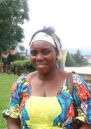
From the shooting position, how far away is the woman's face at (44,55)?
1.97 metres

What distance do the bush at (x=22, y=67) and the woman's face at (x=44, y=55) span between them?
1439 cm

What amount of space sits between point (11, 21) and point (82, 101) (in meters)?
23.5

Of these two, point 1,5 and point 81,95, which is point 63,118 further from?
point 1,5

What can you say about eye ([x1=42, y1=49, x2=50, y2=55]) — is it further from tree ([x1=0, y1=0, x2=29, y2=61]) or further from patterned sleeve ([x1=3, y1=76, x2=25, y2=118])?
tree ([x1=0, y1=0, x2=29, y2=61])

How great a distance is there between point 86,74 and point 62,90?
14.6 feet

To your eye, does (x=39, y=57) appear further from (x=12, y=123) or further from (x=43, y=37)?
(x=12, y=123)

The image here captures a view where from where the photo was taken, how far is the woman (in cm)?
189

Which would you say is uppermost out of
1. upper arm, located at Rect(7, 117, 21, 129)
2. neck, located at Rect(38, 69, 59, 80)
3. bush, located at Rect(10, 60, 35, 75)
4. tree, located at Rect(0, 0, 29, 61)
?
tree, located at Rect(0, 0, 29, 61)

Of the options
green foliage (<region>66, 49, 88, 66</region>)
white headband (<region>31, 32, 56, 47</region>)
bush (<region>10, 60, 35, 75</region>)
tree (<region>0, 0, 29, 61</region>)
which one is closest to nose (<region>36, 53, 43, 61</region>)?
white headband (<region>31, 32, 56, 47</region>)

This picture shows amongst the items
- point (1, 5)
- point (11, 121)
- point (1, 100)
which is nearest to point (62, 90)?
point (11, 121)

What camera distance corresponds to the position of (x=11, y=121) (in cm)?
210

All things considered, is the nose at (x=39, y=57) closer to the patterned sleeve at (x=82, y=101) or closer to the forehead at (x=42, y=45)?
the forehead at (x=42, y=45)

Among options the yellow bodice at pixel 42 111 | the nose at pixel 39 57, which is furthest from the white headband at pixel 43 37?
the yellow bodice at pixel 42 111

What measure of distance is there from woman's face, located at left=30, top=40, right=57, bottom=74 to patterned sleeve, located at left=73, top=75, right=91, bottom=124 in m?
0.28
